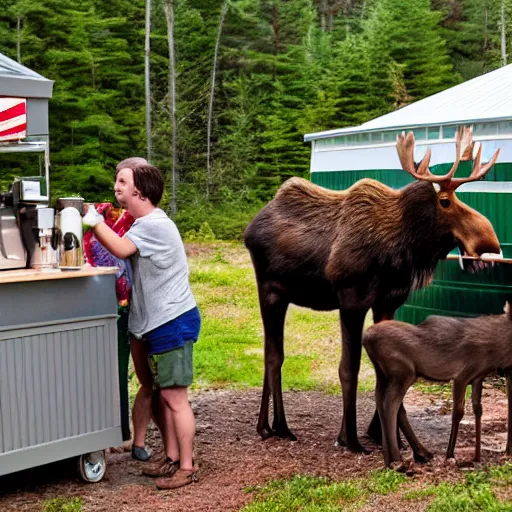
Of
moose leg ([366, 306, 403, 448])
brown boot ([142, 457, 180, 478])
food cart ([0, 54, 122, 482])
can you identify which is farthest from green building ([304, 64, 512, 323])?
food cart ([0, 54, 122, 482])

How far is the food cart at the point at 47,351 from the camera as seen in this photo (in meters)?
5.38

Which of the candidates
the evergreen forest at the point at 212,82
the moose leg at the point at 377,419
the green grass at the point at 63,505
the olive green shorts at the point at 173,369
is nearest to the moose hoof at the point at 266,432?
the moose leg at the point at 377,419

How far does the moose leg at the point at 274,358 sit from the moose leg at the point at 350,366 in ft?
1.87

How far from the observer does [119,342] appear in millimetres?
6410

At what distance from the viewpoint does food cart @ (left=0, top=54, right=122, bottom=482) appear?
538 centimetres

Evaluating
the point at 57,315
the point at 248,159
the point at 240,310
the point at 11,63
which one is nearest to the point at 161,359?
the point at 57,315

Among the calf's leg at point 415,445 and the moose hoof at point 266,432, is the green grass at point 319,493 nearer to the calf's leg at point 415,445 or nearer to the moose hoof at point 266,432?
the calf's leg at point 415,445

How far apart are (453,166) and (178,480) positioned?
2537mm

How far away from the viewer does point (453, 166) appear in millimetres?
6145

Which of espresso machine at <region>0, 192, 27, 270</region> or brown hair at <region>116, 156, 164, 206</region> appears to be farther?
brown hair at <region>116, 156, 164, 206</region>

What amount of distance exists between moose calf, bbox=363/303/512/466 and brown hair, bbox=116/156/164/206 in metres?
1.51

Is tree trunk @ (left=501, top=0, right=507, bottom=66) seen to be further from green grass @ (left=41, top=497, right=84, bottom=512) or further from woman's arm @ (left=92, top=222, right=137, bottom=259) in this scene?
green grass @ (left=41, top=497, right=84, bottom=512)

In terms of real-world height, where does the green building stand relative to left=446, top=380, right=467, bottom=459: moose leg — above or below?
above

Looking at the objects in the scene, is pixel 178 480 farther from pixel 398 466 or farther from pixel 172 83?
pixel 172 83
